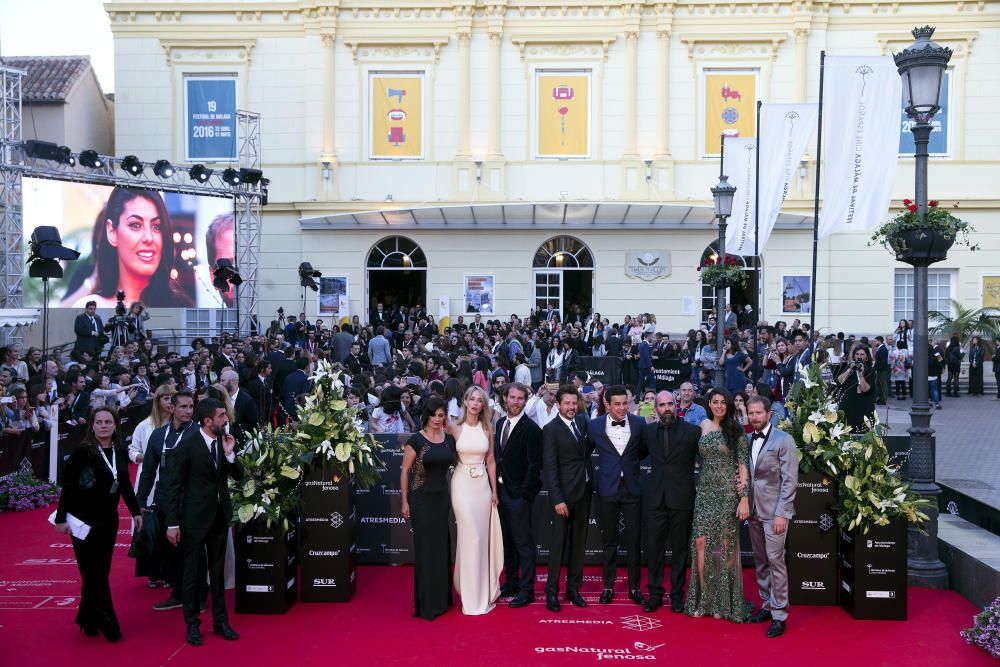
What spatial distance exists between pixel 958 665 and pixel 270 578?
5216mm

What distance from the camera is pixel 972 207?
28.1m

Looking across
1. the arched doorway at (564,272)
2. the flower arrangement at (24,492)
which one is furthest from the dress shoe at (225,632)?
the arched doorway at (564,272)

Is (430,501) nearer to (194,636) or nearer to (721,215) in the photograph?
(194,636)

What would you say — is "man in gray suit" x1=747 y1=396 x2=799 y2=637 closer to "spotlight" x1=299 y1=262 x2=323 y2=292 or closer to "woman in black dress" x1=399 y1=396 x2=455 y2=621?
"woman in black dress" x1=399 y1=396 x2=455 y2=621

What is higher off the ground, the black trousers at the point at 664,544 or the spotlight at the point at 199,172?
the spotlight at the point at 199,172

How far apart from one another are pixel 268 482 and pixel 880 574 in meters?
4.98

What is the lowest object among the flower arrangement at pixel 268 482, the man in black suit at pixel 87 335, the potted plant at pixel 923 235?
the flower arrangement at pixel 268 482

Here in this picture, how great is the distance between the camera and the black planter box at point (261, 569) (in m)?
7.81

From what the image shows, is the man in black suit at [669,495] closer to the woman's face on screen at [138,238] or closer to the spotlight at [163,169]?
the spotlight at [163,169]

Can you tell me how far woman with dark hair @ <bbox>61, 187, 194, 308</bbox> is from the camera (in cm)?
2275

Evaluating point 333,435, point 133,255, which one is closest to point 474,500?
point 333,435

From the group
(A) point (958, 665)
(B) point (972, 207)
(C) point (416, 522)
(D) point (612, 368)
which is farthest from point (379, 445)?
(B) point (972, 207)

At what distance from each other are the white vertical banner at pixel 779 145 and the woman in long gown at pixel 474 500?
493 inches

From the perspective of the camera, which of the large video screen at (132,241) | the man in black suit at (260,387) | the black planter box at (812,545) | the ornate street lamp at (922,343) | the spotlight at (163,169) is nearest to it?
the black planter box at (812,545)
